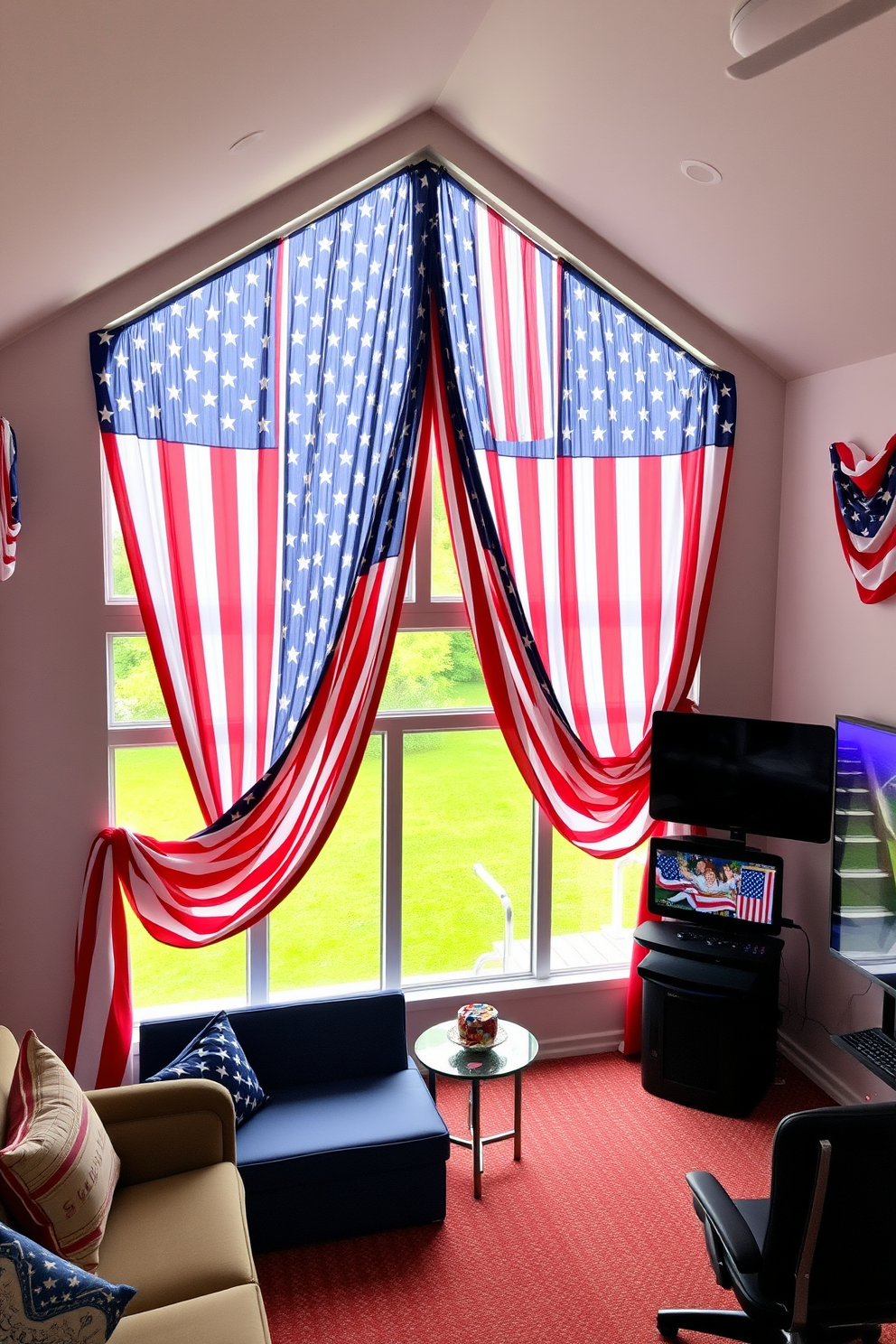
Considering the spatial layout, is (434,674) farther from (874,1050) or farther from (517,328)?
(874,1050)

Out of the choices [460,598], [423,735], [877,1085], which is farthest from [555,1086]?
[460,598]

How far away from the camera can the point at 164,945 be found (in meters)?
4.17

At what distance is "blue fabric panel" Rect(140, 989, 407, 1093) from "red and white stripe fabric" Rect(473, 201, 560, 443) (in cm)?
233

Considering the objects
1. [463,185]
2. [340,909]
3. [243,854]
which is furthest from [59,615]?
[463,185]

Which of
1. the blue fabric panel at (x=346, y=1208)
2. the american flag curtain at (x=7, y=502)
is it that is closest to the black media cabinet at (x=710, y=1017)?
the blue fabric panel at (x=346, y=1208)

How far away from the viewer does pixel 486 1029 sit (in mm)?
3799

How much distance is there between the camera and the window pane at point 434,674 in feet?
14.6

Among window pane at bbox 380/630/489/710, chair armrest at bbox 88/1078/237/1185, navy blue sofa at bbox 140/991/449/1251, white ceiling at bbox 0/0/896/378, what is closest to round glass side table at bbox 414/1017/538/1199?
navy blue sofa at bbox 140/991/449/1251

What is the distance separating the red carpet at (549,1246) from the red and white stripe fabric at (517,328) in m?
2.81

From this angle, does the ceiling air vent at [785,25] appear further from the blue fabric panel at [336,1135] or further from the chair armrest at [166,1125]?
the blue fabric panel at [336,1135]

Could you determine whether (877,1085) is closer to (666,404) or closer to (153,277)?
(666,404)

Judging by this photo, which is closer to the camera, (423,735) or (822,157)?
Result: (822,157)

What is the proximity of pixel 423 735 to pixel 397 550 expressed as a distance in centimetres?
83

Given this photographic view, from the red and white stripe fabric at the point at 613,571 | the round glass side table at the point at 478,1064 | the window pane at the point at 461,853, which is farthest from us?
the window pane at the point at 461,853
